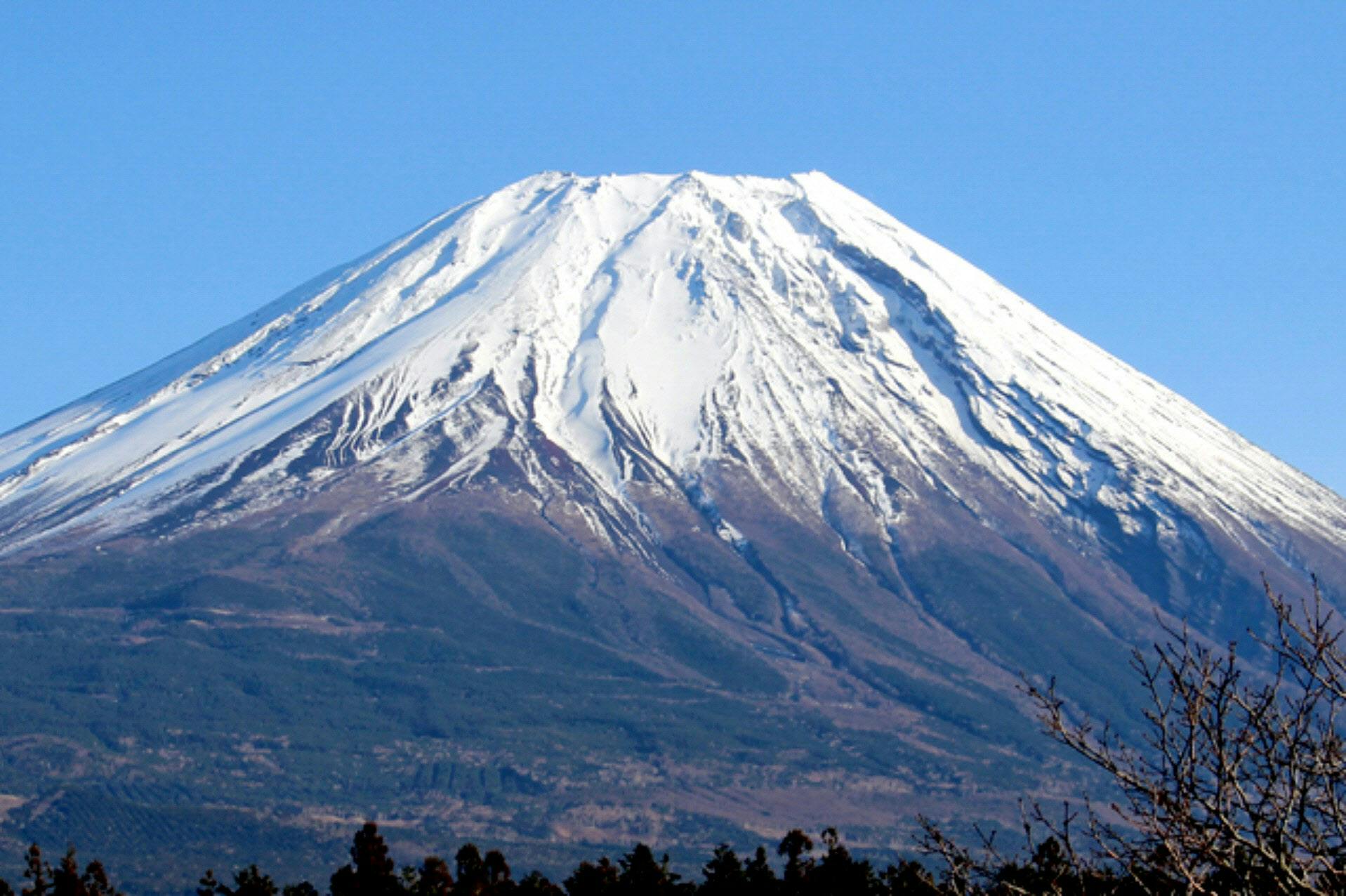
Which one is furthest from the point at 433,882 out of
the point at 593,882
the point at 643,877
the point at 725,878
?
the point at 725,878

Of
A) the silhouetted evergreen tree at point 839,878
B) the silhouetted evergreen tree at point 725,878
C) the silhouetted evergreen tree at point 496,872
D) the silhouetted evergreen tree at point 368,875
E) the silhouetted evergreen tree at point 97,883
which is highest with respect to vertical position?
the silhouetted evergreen tree at point 97,883

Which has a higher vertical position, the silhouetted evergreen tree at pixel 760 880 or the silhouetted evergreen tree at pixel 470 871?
the silhouetted evergreen tree at pixel 470 871

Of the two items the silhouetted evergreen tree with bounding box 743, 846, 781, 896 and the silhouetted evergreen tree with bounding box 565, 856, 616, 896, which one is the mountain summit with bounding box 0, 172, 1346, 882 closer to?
the silhouetted evergreen tree with bounding box 743, 846, 781, 896

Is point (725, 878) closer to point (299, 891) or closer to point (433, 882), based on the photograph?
point (433, 882)

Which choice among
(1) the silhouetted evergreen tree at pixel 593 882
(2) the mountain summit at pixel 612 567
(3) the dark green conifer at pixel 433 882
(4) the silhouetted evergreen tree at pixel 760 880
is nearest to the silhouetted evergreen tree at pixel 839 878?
(4) the silhouetted evergreen tree at pixel 760 880

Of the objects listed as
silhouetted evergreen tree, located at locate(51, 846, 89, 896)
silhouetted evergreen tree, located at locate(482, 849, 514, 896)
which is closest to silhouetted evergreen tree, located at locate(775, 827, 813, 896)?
silhouetted evergreen tree, located at locate(482, 849, 514, 896)

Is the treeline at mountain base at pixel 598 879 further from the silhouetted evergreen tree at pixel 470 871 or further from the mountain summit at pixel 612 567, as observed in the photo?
the mountain summit at pixel 612 567

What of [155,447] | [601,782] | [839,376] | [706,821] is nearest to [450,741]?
[601,782]

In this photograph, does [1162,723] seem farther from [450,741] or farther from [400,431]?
[400,431]
